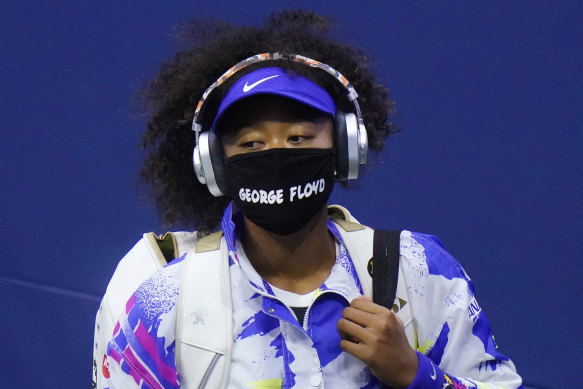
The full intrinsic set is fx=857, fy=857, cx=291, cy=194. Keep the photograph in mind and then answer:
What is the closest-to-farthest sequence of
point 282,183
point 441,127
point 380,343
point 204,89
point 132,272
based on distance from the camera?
point 380,343 → point 282,183 → point 204,89 → point 132,272 → point 441,127

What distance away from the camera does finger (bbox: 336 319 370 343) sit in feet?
5.15

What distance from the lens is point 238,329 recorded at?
5.37 ft

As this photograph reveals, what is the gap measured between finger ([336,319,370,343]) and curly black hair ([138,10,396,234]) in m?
0.49

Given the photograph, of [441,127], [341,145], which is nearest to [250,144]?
[341,145]

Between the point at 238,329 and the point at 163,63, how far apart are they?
2.37 feet

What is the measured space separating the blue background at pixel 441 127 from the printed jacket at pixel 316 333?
47.7 inches

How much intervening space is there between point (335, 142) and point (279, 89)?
0.17m

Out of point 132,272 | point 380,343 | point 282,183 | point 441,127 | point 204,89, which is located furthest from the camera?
point 441,127

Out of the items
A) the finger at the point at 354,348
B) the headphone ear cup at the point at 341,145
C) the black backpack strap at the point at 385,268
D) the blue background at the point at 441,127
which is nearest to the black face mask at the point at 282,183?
the headphone ear cup at the point at 341,145

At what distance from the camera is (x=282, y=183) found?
1.67m

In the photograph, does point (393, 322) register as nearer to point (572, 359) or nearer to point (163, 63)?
point (163, 63)

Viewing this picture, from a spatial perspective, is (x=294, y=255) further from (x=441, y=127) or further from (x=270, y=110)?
(x=441, y=127)

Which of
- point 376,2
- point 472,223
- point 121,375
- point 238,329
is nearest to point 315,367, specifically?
point 238,329

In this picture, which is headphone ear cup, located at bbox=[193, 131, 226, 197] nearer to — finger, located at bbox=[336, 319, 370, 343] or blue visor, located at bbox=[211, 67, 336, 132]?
blue visor, located at bbox=[211, 67, 336, 132]
